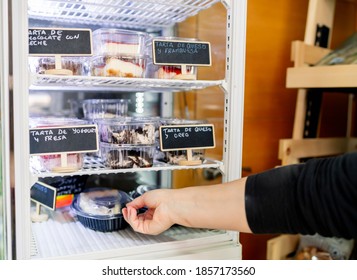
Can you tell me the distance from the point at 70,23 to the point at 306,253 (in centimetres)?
143

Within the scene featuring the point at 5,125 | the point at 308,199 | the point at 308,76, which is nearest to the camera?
the point at 308,199

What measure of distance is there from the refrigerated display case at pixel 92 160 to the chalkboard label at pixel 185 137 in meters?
0.06

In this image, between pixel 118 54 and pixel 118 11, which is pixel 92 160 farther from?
pixel 118 11

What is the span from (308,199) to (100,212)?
76cm

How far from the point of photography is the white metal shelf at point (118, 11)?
129 centimetres

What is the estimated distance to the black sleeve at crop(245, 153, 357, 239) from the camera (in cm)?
78

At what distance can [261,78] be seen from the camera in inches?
77.2

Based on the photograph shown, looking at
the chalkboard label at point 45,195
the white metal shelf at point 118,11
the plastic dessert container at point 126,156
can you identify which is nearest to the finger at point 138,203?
the plastic dessert container at point 126,156

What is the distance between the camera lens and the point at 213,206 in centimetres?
97

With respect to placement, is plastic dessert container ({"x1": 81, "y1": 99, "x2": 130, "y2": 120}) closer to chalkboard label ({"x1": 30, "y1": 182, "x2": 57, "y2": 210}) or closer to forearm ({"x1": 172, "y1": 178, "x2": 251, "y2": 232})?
chalkboard label ({"x1": 30, "y1": 182, "x2": 57, "y2": 210})

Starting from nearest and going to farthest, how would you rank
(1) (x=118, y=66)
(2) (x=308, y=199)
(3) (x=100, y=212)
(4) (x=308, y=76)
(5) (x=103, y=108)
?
1. (2) (x=308, y=199)
2. (1) (x=118, y=66)
3. (3) (x=100, y=212)
4. (5) (x=103, y=108)
5. (4) (x=308, y=76)

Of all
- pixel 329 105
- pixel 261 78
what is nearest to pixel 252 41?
pixel 261 78

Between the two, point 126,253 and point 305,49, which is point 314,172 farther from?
point 305,49

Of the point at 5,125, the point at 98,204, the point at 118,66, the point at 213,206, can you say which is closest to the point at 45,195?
the point at 98,204
